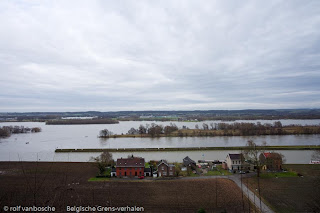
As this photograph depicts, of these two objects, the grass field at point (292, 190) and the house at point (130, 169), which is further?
the house at point (130, 169)

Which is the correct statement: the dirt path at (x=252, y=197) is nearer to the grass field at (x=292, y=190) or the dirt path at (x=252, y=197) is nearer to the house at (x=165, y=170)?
the grass field at (x=292, y=190)

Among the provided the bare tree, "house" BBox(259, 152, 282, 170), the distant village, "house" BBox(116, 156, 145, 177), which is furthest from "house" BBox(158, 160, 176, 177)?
"house" BBox(259, 152, 282, 170)

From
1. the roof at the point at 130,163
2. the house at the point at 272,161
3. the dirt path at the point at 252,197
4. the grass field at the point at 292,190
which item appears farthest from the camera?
the house at the point at 272,161

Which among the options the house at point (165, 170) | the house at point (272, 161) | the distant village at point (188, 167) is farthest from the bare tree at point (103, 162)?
the house at point (272, 161)

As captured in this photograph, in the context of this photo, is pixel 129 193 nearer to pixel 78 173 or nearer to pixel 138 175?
pixel 138 175

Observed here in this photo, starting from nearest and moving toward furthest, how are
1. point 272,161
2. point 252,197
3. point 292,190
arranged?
point 252,197 < point 292,190 < point 272,161

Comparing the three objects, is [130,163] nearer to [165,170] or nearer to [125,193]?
[165,170]

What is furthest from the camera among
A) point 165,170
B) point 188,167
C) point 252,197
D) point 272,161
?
point 272,161

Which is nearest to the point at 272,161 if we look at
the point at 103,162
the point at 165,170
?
the point at 165,170
